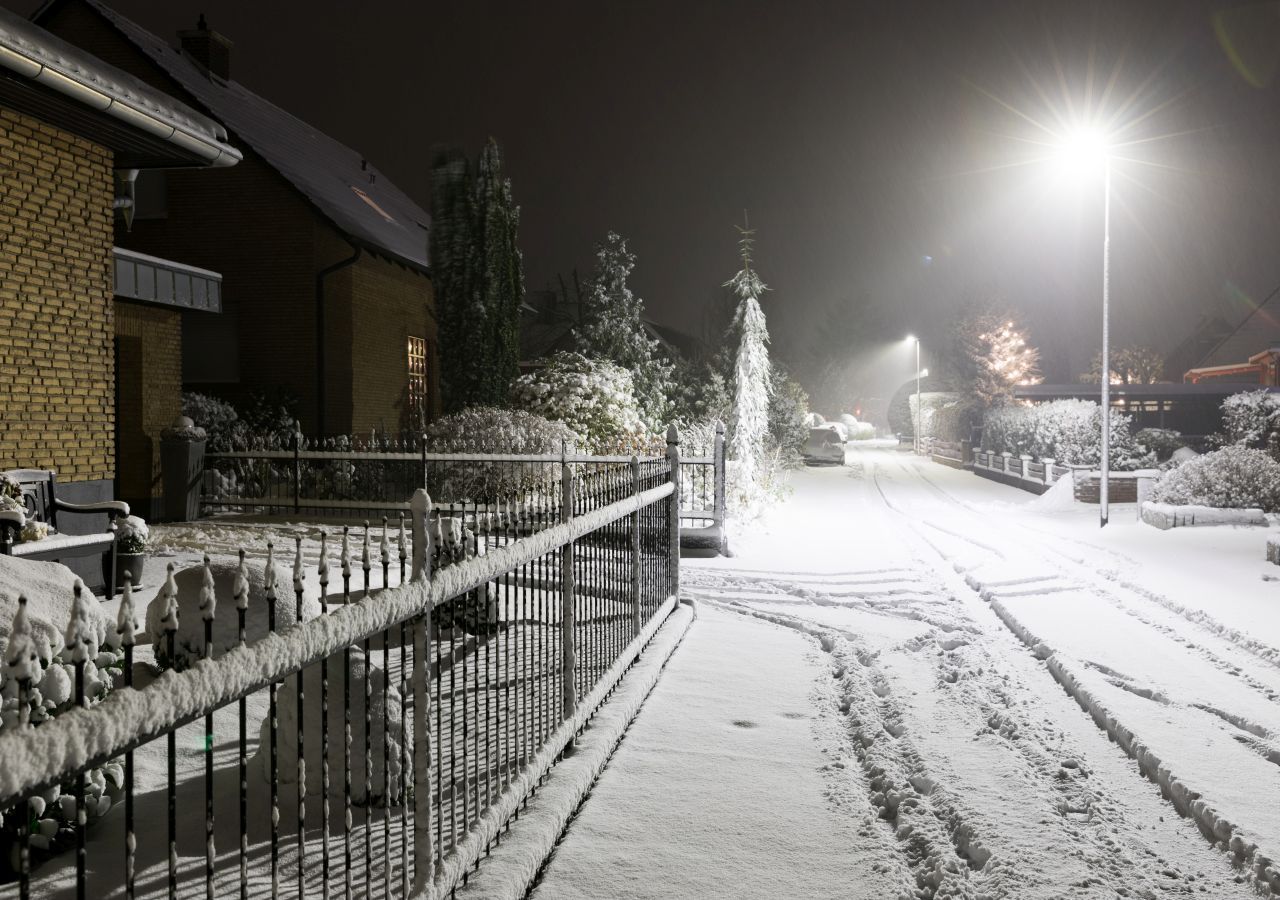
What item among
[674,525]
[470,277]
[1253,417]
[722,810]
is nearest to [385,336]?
[470,277]

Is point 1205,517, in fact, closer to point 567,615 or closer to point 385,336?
point 567,615

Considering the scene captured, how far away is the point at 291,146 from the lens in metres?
24.2

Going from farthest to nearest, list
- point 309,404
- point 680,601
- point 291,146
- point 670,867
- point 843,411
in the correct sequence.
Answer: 1. point 843,411
2. point 291,146
3. point 309,404
4. point 680,601
5. point 670,867

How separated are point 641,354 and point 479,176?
1074 cm

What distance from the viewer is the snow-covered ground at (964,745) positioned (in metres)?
3.74

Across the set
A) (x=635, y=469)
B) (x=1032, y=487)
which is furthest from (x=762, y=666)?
(x=1032, y=487)

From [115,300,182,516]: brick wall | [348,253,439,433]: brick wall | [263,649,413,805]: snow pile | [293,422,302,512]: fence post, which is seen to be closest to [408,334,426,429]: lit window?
[348,253,439,433]: brick wall

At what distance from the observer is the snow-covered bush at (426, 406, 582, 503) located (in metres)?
15.6

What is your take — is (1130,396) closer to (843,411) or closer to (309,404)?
(309,404)

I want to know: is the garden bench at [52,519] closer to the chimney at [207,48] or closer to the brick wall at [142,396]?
the brick wall at [142,396]

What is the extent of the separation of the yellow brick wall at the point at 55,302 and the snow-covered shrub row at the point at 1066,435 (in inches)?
825

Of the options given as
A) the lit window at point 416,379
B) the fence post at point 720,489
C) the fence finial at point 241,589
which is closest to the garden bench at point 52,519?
the fence finial at point 241,589

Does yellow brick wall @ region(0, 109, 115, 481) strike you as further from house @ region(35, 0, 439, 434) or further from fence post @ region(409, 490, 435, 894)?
house @ region(35, 0, 439, 434)

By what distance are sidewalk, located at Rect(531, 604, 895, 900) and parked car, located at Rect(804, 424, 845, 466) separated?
3158 centimetres
